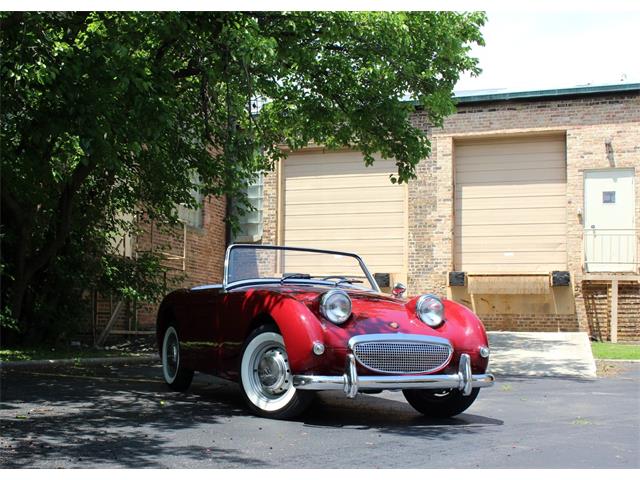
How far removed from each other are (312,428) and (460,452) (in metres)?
1.25

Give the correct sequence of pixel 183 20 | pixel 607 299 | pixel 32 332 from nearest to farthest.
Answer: pixel 183 20 → pixel 32 332 → pixel 607 299

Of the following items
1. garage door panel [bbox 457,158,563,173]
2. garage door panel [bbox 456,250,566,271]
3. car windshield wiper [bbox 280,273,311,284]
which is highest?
garage door panel [bbox 457,158,563,173]

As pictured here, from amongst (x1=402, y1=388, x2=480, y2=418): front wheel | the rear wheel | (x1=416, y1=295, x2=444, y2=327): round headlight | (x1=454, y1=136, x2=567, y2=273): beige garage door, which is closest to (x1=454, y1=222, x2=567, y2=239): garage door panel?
(x1=454, y1=136, x2=567, y2=273): beige garage door

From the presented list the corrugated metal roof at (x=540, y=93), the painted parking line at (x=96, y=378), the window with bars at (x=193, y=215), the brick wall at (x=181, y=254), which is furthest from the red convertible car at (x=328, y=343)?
the corrugated metal roof at (x=540, y=93)

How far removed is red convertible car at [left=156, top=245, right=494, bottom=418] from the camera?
5.73 m

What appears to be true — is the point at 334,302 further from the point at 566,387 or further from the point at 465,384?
the point at 566,387

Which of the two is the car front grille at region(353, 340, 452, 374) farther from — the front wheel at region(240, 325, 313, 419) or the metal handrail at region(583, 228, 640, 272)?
the metal handrail at region(583, 228, 640, 272)

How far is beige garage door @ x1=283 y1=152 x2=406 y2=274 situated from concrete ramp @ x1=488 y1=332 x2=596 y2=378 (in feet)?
16.4

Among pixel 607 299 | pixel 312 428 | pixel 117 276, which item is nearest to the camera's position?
pixel 312 428

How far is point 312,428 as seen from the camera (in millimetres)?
5598

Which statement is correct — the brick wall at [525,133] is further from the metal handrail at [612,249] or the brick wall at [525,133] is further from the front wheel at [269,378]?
the front wheel at [269,378]

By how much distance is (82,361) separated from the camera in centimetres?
1080

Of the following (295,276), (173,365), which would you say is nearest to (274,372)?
(295,276)

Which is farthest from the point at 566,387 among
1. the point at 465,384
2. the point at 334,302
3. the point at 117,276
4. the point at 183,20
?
Answer: the point at 117,276
